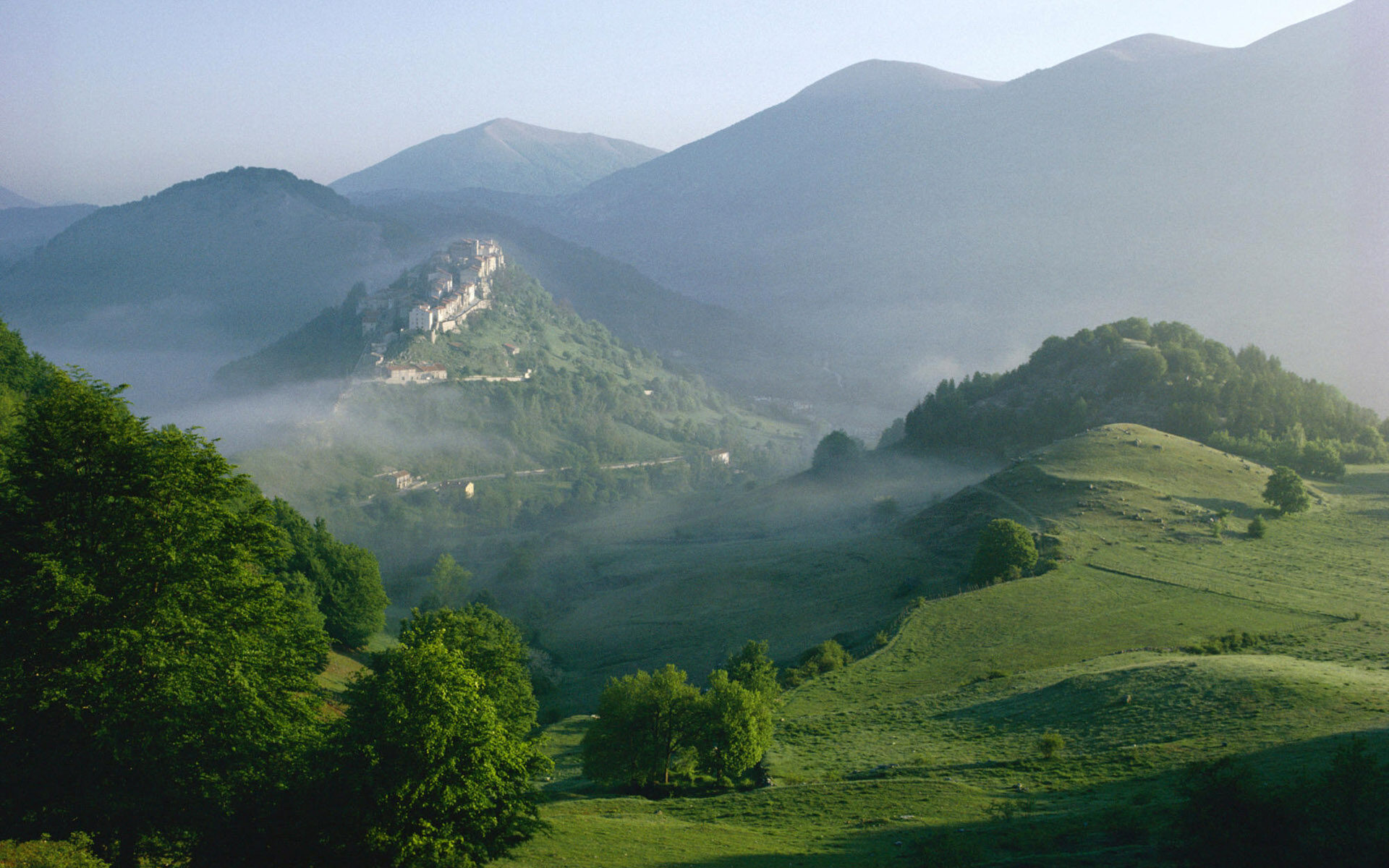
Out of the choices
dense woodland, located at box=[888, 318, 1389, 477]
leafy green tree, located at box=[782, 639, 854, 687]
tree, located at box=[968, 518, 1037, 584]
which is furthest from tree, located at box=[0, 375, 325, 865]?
dense woodland, located at box=[888, 318, 1389, 477]

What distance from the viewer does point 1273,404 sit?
→ 11962 centimetres

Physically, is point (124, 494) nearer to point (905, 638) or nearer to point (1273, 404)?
point (905, 638)

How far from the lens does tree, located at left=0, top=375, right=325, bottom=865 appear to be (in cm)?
1800

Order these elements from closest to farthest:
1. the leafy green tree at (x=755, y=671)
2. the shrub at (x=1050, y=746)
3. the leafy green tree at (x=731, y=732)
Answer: the shrub at (x=1050, y=746) → the leafy green tree at (x=731, y=732) → the leafy green tree at (x=755, y=671)

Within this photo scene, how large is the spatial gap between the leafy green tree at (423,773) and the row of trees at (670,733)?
712 inches

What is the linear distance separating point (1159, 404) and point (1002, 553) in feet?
237

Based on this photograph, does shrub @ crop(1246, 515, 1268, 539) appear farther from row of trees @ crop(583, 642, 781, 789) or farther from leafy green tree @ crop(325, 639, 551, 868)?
leafy green tree @ crop(325, 639, 551, 868)

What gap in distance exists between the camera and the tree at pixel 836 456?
15138cm

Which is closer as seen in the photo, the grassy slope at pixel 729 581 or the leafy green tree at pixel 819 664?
the leafy green tree at pixel 819 664

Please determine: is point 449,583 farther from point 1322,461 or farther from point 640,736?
point 1322,461

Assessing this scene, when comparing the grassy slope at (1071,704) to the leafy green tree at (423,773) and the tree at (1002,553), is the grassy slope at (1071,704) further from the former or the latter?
the leafy green tree at (423,773)

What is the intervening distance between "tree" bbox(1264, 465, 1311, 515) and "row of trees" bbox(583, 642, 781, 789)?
203ft

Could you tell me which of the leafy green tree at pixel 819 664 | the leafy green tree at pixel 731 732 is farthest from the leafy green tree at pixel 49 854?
the leafy green tree at pixel 819 664

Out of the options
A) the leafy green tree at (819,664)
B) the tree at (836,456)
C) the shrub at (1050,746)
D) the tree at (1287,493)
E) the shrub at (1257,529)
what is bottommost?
the leafy green tree at (819,664)
